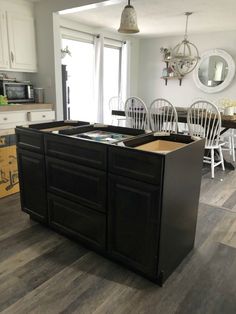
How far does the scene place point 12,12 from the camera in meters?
3.29

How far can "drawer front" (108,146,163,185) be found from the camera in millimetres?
1472

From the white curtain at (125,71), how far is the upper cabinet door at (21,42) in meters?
2.55

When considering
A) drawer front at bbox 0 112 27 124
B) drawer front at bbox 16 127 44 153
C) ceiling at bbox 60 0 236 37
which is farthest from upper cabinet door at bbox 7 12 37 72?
drawer front at bbox 16 127 44 153

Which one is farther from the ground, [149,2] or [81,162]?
[149,2]

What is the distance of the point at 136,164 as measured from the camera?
1.55 metres

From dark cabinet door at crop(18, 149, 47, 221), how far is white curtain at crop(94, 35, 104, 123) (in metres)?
3.14

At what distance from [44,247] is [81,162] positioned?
79 centimetres

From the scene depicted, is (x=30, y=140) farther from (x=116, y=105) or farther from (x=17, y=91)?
(x=116, y=105)

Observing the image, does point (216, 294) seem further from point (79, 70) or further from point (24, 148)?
point (79, 70)

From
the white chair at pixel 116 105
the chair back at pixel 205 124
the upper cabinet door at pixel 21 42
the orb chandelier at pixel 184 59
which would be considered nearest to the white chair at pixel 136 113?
the chair back at pixel 205 124

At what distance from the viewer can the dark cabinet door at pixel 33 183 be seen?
2.20 meters

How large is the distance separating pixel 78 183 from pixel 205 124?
2274mm

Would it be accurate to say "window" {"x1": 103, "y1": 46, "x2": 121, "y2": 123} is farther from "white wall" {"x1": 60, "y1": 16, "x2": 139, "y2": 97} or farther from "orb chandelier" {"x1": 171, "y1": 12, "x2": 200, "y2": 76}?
"orb chandelier" {"x1": 171, "y1": 12, "x2": 200, "y2": 76}

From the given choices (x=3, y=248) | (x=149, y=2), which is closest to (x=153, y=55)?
(x=149, y=2)
